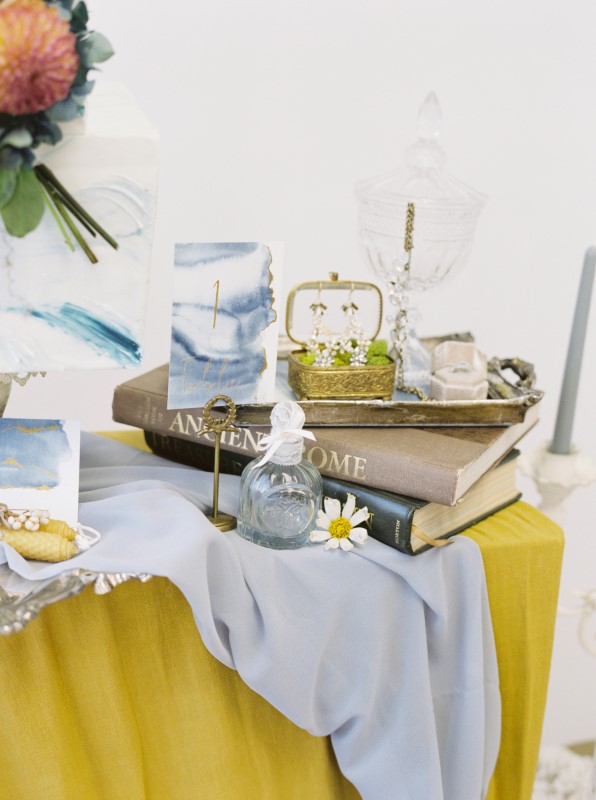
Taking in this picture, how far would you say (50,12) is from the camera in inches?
27.7

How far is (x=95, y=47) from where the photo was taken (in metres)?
0.73

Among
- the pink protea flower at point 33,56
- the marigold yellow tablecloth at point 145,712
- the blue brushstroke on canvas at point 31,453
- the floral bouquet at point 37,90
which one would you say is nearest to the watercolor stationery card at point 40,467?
the blue brushstroke on canvas at point 31,453

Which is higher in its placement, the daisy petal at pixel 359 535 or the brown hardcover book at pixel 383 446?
the brown hardcover book at pixel 383 446

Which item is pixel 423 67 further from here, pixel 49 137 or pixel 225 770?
pixel 225 770

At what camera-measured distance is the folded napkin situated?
0.88m

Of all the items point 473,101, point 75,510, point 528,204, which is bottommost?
point 75,510

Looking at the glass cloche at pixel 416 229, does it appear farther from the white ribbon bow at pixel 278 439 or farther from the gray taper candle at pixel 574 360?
the white ribbon bow at pixel 278 439

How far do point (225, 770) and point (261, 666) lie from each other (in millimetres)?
141

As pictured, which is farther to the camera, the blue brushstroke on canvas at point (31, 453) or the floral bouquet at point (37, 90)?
the blue brushstroke on canvas at point (31, 453)

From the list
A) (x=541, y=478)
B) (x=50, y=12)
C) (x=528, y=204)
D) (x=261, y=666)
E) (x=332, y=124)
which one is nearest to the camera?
(x=50, y=12)

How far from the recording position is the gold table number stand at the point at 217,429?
0.96m

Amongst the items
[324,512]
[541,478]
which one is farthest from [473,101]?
[324,512]

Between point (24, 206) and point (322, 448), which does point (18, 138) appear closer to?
point (24, 206)

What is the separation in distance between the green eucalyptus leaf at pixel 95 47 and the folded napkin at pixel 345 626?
0.43 meters
